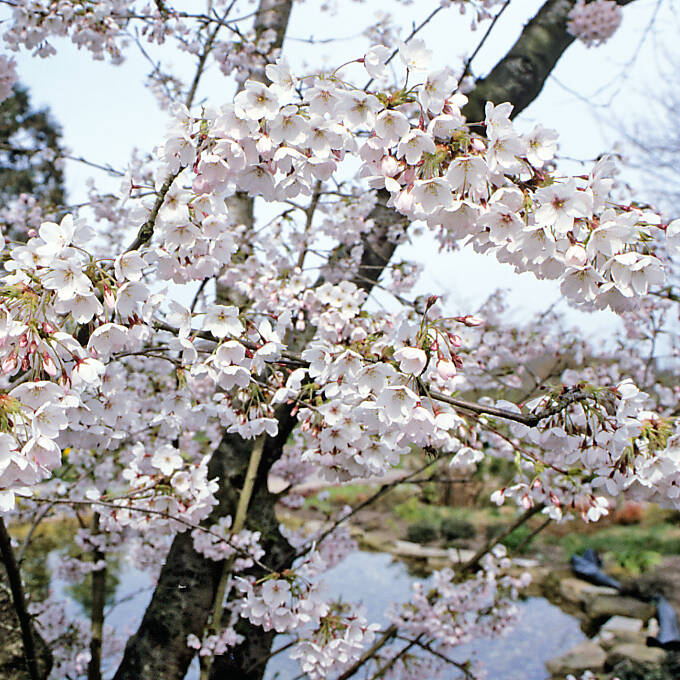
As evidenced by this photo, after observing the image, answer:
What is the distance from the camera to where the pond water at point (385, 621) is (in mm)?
5137

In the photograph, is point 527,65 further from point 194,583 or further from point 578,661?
point 578,661

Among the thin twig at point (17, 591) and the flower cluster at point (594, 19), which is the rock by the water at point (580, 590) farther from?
the thin twig at point (17, 591)

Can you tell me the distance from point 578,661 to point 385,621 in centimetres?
175

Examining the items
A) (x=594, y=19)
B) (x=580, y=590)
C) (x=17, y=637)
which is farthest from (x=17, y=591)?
(x=580, y=590)

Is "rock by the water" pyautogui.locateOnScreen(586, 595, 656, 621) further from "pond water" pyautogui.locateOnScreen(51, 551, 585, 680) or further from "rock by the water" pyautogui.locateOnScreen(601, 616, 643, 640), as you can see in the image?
"pond water" pyautogui.locateOnScreen(51, 551, 585, 680)

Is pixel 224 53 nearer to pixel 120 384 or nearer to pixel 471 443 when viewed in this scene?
pixel 120 384

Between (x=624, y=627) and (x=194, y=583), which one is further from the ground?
(x=624, y=627)

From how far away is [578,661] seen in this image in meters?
5.01

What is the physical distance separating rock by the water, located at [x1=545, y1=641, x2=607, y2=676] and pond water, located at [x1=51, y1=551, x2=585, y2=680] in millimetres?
135

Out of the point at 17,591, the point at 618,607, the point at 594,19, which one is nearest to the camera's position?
the point at 17,591

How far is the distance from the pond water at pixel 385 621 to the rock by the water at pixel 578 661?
14 cm

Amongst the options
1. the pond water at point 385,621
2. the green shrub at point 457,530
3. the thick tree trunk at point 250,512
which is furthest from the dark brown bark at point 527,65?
the green shrub at point 457,530

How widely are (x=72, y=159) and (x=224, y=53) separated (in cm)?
98

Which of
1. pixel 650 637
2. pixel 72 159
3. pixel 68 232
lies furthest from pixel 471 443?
pixel 650 637
